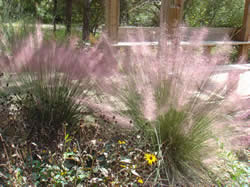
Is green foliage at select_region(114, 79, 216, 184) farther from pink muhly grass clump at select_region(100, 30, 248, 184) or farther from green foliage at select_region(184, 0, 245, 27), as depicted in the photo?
green foliage at select_region(184, 0, 245, 27)

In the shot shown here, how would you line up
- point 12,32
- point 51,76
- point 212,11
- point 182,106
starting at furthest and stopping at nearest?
point 212,11
point 12,32
point 51,76
point 182,106

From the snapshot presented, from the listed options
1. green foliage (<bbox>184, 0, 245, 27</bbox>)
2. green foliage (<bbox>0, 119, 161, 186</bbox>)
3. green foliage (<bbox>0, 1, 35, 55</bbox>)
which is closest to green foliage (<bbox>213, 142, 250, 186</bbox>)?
green foliage (<bbox>0, 119, 161, 186</bbox>)

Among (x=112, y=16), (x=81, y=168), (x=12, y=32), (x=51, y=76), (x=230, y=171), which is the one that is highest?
(x=112, y=16)

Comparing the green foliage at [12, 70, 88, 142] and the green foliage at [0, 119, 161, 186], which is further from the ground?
the green foliage at [12, 70, 88, 142]

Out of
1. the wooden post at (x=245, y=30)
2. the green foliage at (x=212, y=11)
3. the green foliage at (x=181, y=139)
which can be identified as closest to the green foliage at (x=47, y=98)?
the green foliage at (x=181, y=139)

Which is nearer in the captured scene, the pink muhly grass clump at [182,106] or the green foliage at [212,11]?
the pink muhly grass clump at [182,106]

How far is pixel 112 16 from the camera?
13.7 feet

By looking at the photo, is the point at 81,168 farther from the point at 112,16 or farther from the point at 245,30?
the point at 245,30

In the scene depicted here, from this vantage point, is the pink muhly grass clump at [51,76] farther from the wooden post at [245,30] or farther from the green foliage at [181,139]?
the wooden post at [245,30]

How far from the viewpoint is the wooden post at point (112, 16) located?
412cm

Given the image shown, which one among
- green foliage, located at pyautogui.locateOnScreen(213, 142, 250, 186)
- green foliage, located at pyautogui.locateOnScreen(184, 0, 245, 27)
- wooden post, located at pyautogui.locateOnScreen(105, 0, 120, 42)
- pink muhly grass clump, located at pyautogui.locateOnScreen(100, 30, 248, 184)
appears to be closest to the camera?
green foliage, located at pyautogui.locateOnScreen(213, 142, 250, 186)

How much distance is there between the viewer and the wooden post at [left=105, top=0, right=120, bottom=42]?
412 centimetres

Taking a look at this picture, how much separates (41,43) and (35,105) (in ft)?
1.48

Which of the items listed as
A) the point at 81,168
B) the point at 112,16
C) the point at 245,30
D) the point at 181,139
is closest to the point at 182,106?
the point at 181,139
